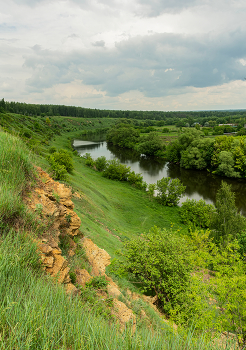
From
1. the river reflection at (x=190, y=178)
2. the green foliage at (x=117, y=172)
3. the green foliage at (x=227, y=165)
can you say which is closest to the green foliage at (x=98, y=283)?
the river reflection at (x=190, y=178)

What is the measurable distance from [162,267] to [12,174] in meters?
7.63

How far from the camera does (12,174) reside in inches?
227

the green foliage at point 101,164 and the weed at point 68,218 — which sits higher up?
the weed at point 68,218

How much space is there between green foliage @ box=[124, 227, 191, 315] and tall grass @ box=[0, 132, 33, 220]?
6.34m

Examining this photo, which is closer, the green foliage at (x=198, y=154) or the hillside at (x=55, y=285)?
the hillside at (x=55, y=285)

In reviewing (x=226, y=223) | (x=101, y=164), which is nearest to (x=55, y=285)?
(x=226, y=223)

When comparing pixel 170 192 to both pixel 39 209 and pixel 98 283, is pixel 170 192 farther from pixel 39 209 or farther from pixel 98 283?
pixel 39 209

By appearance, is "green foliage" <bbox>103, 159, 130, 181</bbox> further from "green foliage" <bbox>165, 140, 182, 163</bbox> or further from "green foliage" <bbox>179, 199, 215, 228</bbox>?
"green foliage" <bbox>165, 140, 182, 163</bbox>

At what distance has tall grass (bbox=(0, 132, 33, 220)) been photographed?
456 centimetres

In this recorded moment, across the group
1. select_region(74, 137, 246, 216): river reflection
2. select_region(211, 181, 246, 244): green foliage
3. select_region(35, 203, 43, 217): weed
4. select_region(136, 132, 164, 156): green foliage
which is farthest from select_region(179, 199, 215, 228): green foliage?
select_region(136, 132, 164, 156): green foliage

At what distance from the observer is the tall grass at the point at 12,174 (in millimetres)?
4562

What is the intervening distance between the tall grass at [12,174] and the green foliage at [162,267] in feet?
20.8

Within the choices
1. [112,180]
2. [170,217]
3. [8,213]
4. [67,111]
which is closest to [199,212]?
[170,217]

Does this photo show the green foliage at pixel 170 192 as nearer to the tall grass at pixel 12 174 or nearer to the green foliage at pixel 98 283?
the green foliage at pixel 98 283
